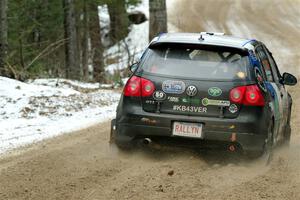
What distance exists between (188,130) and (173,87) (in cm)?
54

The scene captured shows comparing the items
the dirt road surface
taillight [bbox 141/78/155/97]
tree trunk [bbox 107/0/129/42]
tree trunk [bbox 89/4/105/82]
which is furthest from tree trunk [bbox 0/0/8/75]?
tree trunk [bbox 107/0/129/42]

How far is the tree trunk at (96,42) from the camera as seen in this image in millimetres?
23630

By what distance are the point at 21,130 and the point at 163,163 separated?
4112 millimetres

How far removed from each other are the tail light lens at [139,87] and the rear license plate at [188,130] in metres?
0.53

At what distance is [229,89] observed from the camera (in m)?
7.92

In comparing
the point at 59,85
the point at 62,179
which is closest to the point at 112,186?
the point at 62,179

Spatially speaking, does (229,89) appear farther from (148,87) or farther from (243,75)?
(148,87)

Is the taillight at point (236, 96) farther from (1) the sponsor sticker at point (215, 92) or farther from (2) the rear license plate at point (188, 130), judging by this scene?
(2) the rear license plate at point (188, 130)

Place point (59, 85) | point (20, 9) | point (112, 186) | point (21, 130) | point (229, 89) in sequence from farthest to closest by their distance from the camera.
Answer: point (20, 9) < point (59, 85) < point (21, 130) < point (229, 89) < point (112, 186)

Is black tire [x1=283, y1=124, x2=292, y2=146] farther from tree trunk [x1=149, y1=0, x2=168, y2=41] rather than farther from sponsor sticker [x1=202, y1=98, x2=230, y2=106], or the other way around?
tree trunk [x1=149, y1=0, x2=168, y2=41]

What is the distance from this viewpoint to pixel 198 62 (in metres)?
8.16

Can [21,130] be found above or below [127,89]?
below

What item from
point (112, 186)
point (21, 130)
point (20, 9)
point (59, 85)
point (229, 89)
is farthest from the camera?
point (20, 9)

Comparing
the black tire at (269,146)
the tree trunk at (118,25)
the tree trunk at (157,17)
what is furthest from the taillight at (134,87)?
the tree trunk at (118,25)
